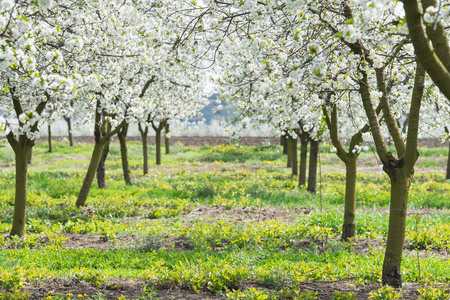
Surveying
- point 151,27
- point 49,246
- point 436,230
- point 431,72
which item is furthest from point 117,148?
point 431,72

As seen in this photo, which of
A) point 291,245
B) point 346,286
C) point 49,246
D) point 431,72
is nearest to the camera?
point 431,72

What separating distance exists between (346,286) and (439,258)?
7.15 feet

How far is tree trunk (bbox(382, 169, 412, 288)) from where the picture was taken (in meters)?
4.42

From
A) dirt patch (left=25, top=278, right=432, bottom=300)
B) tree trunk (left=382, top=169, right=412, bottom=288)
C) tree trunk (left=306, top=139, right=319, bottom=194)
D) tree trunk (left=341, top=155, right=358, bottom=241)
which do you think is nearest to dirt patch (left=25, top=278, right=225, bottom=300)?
dirt patch (left=25, top=278, right=432, bottom=300)

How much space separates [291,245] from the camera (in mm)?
6840

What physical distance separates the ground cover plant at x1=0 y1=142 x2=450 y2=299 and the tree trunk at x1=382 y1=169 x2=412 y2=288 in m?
0.22

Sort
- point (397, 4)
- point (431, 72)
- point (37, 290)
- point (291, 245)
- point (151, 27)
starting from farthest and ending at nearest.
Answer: point (151, 27) < point (291, 245) < point (397, 4) < point (37, 290) < point (431, 72)

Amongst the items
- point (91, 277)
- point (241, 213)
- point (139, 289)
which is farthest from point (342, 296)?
point (241, 213)

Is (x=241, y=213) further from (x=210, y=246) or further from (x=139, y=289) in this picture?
(x=139, y=289)

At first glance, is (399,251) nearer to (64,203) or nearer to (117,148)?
(64,203)

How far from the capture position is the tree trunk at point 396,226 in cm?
442

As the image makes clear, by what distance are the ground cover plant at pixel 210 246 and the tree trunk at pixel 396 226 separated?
22cm

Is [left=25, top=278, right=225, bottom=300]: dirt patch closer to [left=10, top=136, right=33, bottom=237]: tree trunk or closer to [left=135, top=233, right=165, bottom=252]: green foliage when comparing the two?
[left=135, top=233, right=165, bottom=252]: green foliage

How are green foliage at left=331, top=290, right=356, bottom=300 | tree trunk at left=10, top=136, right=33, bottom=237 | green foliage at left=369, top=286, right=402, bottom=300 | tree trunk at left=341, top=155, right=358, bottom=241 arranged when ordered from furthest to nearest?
1. tree trunk at left=341, top=155, right=358, bottom=241
2. tree trunk at left=10, top=136, right=33, bottom=237
3. green foliage at left=331, top=290, right=356, bottom=300
4. green foliage at left=369, top=286, right=402, bottom=300
